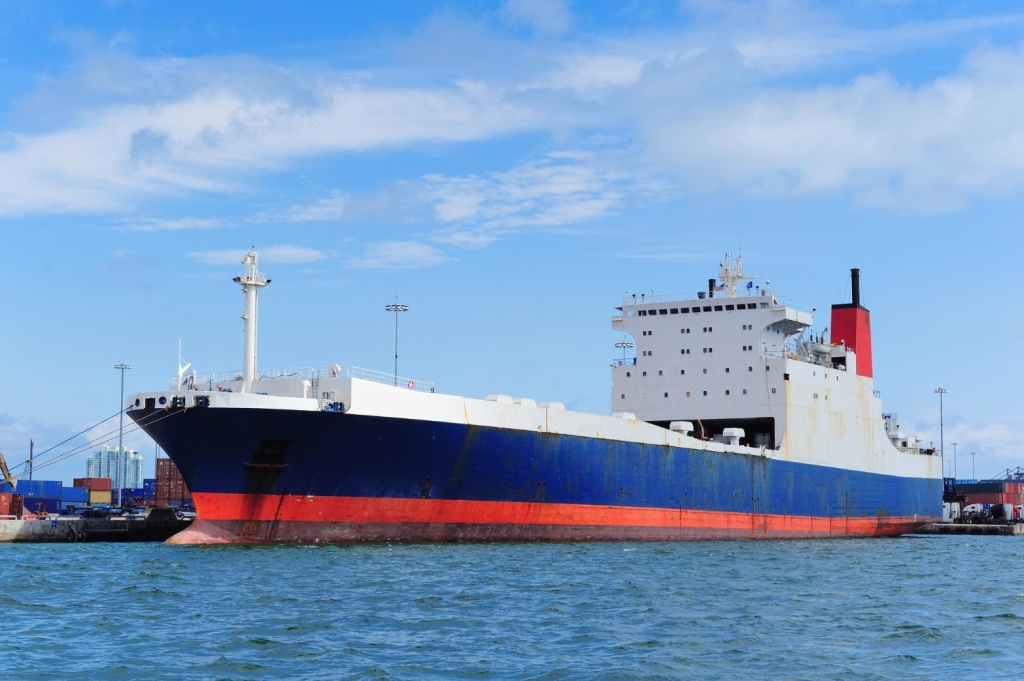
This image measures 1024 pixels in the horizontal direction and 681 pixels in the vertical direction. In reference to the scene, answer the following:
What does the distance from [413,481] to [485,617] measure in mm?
11328

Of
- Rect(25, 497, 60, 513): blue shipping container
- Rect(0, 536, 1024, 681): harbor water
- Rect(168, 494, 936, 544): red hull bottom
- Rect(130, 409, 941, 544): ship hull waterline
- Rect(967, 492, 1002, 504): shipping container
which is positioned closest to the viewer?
Rect(0, 536, 1024, 681): harbor water

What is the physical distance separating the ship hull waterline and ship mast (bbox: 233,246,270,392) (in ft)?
7.59

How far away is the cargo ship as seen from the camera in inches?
1086

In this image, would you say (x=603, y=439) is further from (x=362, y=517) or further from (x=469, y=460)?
(x=362, y=517)

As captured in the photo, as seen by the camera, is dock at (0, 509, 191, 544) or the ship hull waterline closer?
the ship hull waterline

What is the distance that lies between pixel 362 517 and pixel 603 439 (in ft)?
26.2

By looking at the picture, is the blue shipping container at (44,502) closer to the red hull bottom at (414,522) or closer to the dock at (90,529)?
the dock at (90,529)

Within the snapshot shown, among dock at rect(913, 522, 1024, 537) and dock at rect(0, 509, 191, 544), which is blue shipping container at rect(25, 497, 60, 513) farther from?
dock at rect(913, 522, 1024, 537)

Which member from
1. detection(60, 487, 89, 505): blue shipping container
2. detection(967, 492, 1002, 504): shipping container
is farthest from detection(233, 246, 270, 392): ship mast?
detection(967, 492, 1002, 504): shipping container

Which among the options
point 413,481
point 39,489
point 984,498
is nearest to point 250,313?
point 413,481

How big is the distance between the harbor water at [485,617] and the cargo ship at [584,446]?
58.9 inches

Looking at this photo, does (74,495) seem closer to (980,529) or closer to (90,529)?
(90,529)

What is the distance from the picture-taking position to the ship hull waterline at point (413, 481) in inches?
1080

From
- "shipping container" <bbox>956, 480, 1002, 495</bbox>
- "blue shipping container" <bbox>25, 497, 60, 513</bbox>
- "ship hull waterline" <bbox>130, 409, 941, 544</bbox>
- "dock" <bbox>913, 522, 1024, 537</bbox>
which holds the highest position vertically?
"ship hull waterline" <bbox>130, 409, 941, 544</bbox>
